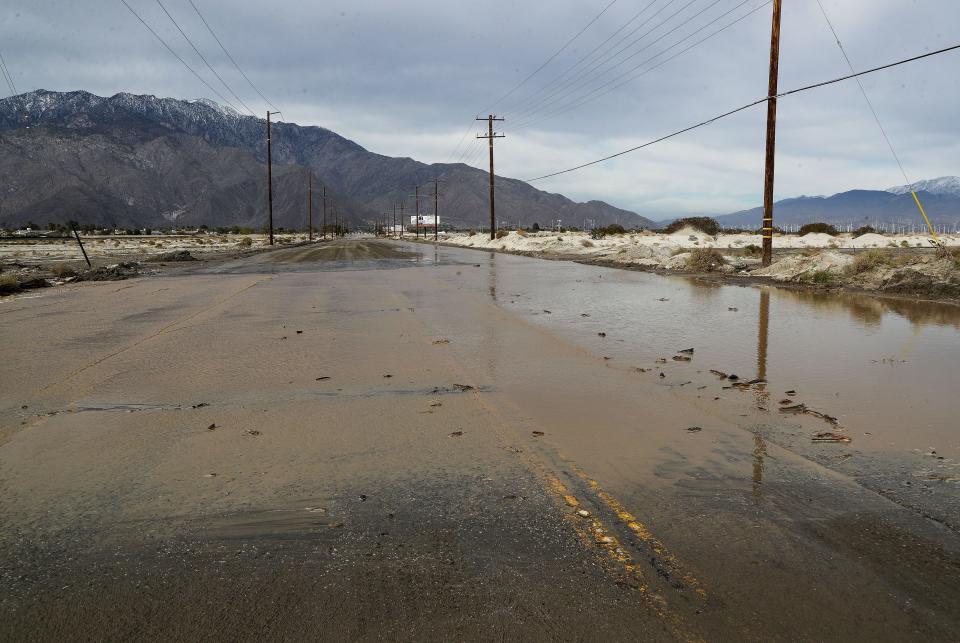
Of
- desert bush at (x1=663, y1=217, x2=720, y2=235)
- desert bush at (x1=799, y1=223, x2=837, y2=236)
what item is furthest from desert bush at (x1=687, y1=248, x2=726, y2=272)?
desert bush at (x1=799, y1=223, x2=837, y2=236)

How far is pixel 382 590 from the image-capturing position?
3.14m

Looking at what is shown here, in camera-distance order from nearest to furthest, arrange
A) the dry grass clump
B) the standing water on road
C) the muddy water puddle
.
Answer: the standing water on road → the muddy water puddle → the dry grass clump

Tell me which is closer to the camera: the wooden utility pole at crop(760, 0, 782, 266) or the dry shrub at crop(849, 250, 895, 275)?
Result: the dry shrub at crop(849, 250, 895, 275)

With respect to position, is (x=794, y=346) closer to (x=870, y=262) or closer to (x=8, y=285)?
(x=870, y=262)

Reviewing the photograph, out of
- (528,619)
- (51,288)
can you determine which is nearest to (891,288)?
(528,619)

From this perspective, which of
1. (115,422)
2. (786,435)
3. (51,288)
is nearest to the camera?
(786,435)

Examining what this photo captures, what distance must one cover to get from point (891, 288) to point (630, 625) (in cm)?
1801

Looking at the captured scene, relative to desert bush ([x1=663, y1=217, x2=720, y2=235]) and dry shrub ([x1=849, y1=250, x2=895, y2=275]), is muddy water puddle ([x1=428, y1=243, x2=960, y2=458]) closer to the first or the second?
dry shrub ([x1=849, y1=250, x2=895, y2=275])

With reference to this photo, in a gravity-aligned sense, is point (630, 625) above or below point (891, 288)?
below

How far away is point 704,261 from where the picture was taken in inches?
1043

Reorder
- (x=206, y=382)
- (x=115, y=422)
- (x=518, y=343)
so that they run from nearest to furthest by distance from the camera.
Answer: (x=115, y=422) → (x=206, y=382) → (x=518, y=343)

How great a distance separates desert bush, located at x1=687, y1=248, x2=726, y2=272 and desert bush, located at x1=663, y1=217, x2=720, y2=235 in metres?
43.5

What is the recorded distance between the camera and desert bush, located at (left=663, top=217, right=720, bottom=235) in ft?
226

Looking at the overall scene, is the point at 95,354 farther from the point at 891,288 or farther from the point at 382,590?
the point at 891,288
